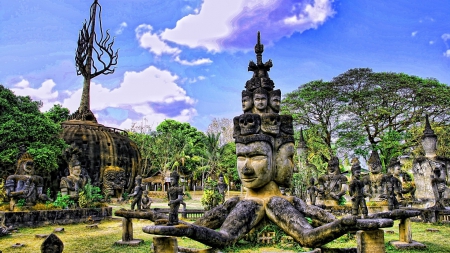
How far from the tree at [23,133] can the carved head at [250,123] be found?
15.8 metres

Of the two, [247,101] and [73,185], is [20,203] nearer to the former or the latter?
[73,185]

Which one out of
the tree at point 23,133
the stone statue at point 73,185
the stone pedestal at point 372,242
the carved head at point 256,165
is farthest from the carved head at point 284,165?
the tree at point 23,133

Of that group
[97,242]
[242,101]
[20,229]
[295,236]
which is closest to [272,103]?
[242,101]

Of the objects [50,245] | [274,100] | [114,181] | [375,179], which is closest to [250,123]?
[274,100]

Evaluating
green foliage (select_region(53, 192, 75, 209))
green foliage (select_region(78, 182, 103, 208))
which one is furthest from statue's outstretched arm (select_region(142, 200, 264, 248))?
green foliage (select_region(78, 182, 103, 208))

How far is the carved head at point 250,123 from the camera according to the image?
8219 mm

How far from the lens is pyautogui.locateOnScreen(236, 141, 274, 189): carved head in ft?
25.9

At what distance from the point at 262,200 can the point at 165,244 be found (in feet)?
9.83

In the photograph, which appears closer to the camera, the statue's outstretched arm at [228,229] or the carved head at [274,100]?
the statue's outstretched arm at [228,229]

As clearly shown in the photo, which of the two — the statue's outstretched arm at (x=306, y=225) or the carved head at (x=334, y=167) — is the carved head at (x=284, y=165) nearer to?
the statue's outstretched arm at (x=306, y=225)

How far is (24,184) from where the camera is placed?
15461mm

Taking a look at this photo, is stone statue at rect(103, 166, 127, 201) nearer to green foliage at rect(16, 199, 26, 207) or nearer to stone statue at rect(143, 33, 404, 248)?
green foliage at rect(16, 199, 26, 207)

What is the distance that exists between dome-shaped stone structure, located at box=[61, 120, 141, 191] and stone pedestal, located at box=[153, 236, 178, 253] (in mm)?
26784

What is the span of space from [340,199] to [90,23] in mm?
31625
